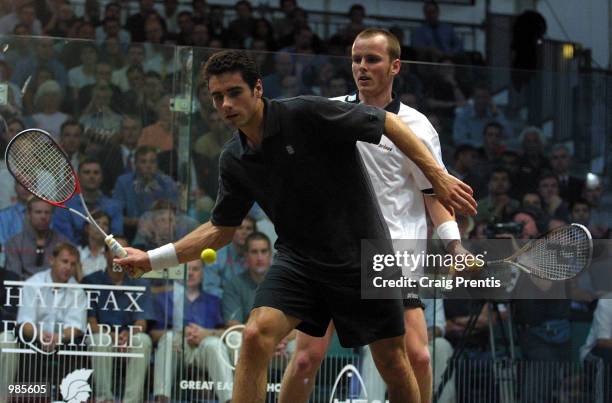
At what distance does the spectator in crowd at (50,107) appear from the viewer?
7.32 metres

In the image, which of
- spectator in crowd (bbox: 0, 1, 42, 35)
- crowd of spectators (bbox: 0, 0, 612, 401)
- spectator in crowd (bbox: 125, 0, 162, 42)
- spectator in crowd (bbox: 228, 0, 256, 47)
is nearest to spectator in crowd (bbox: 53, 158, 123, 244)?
crowd of spectators (bbox: 0, 0, 612, 401)

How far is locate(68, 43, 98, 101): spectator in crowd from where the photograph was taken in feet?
24.2

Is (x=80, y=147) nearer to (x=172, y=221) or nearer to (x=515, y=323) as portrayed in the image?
(x=172, y=221)

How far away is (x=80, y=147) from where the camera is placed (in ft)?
24.2

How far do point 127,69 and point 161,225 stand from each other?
911 millimetres

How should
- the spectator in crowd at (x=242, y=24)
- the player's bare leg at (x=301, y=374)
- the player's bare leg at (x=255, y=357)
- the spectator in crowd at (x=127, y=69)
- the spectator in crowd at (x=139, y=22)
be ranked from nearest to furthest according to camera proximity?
the player's bare leg at (x=255, y=357)
the player's bare leg at (x=301, y=374)
the spectator in crowd at (x=127, y=69)
the spectator in crowd at (x=139, y=22)
the spectator in crowd at (x=242, y=24)

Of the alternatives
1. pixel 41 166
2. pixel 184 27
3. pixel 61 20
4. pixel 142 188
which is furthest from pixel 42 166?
pixel 184 27

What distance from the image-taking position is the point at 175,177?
7.41 metres

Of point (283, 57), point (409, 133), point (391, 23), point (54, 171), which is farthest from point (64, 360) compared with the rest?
point (391, 23)

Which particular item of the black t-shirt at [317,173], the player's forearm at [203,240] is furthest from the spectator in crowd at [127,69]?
the black t-shirt at [317,173]

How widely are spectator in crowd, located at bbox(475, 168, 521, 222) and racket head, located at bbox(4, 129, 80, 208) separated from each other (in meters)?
2.54

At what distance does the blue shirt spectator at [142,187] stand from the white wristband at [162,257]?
181cm

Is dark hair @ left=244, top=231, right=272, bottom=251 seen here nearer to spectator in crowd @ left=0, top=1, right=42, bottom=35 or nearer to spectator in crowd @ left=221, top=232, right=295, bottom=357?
spectator in crowd @ left=221, top=232, right=295, bottom=357

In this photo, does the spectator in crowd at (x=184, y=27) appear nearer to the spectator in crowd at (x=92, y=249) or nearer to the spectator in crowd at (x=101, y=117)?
the spectator in crowd at (x=101, y=117)
